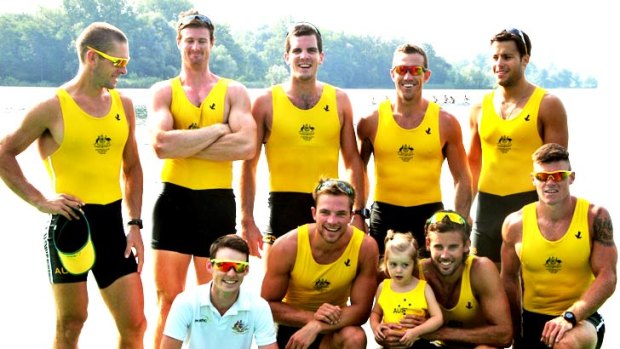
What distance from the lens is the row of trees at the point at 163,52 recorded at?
5138cm

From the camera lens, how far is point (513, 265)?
629 centimetres

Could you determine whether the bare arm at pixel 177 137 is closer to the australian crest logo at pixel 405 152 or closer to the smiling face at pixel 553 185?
the australian crest logo at pixel 405 152

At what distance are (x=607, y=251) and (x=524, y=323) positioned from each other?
851mm

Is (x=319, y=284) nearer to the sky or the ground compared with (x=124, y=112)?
nearer to the ground

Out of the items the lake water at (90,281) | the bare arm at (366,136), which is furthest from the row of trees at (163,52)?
the bare arm at (366,136)

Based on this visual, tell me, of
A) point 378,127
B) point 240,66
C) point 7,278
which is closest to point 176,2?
point 240,66

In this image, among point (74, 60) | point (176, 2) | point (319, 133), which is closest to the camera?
point (319, 133)

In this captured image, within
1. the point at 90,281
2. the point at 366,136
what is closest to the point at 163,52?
the point at 90,281

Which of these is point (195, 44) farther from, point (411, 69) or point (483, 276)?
point (483, 276)

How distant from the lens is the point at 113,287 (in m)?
5.91

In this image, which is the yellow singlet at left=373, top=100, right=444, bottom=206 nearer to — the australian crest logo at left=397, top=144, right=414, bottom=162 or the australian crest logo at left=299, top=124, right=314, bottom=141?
the australian crest logo at left=397, top=144, right=414, bottom=162

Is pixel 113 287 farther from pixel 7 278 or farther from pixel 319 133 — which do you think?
pixel 7 278

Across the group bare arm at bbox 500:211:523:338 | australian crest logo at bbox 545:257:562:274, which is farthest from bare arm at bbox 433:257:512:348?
australian crest logo at bbox 545:257:562:274

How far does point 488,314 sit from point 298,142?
2129mm
